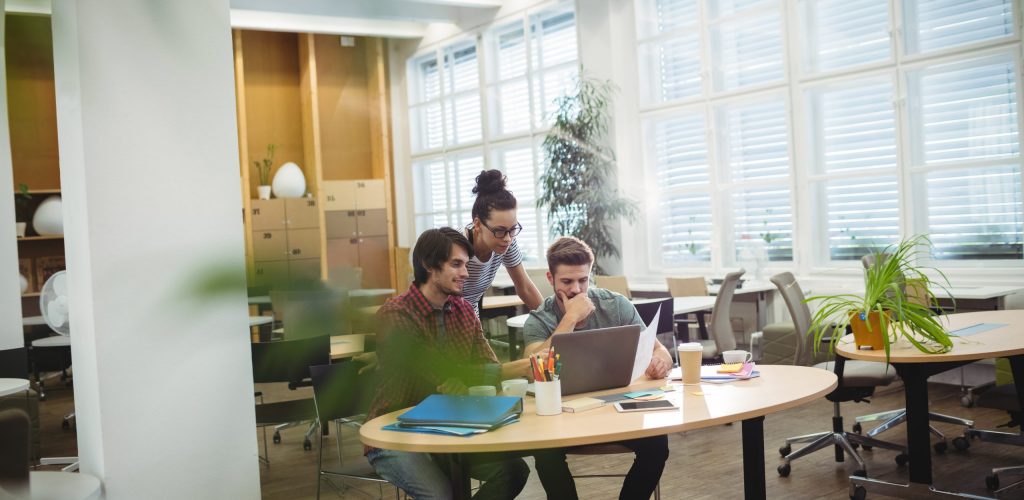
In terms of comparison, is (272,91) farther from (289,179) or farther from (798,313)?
(798,313)

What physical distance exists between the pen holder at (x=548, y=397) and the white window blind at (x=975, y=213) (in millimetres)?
4856

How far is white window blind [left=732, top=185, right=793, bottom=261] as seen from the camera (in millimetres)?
7078

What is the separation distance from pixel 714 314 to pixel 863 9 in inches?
117

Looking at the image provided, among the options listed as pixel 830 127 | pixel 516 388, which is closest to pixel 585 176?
pixel 830 127

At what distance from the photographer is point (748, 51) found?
23.8 ft

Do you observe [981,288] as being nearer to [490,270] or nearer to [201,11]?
[490,270]

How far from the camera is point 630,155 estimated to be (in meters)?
8.16

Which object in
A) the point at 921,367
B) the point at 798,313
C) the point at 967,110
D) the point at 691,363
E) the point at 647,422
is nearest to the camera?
the point at 647,422

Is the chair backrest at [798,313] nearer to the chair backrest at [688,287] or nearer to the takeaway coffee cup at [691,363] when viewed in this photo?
the chair backrest at [688,287]

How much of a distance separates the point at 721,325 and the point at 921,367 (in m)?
1.98

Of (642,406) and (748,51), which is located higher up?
(748,51)

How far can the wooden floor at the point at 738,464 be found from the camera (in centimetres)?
386

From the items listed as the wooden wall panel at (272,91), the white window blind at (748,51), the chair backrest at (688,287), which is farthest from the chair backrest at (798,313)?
the wooden wall panel at (272,91)

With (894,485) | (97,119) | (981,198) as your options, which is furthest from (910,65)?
(97,119)
